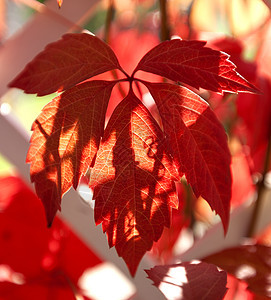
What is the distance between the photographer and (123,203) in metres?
0.29

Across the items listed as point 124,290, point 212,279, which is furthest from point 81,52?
point 124,290

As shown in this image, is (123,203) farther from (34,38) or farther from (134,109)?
(34,38)

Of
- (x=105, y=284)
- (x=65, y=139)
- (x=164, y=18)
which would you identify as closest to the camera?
(x=65, y=139)

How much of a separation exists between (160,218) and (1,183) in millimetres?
274

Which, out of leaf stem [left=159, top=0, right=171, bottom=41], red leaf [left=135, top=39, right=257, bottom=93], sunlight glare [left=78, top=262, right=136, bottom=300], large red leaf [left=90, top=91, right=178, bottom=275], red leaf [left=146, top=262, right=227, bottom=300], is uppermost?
leaf stem [left=159, top=0, right=171, bottom=41]

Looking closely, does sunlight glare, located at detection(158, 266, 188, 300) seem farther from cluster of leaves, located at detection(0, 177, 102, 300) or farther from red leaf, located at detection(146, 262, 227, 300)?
cluster of leaves, located at detection(0, 177, 102, 300)

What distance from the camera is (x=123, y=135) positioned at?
286 mm

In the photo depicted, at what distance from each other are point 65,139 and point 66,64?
50mm

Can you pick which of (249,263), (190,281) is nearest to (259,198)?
(249,263)

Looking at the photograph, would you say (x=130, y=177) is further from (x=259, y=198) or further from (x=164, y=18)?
(x=259, y=198)

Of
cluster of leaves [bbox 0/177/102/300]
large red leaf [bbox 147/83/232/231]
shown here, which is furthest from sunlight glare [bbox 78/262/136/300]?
large red leaf [bbox 147/83/232/231]

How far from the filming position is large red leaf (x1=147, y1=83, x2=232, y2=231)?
0.94ft

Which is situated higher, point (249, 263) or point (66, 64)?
point (66, 64)

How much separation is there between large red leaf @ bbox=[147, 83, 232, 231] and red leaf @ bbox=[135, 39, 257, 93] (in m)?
0.01
